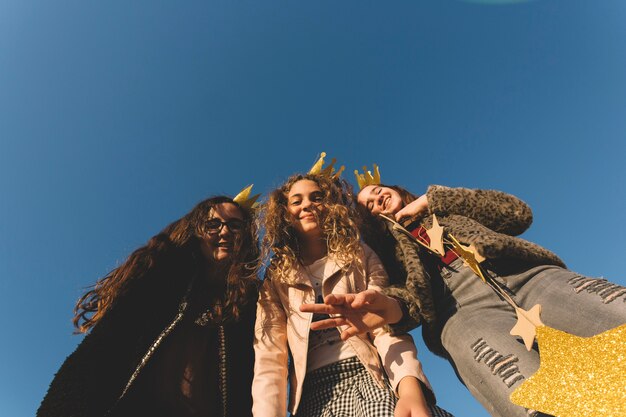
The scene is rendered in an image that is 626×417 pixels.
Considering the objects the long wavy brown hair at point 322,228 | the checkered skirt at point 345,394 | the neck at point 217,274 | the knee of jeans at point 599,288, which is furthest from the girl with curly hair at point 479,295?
the neck at point 217,274

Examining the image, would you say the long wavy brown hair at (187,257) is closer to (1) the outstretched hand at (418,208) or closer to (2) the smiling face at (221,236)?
(2) the smiling face at (221,236)

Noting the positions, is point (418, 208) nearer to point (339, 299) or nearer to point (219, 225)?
point (339, 299)

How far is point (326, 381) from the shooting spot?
7.61 ft

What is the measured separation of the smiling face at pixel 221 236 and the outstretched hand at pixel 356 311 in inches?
58.1

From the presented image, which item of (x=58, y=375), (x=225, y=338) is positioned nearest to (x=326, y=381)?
(x=225, y=338)

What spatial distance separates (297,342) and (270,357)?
20 centimetres

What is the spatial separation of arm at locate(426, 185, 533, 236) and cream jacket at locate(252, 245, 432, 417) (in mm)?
697

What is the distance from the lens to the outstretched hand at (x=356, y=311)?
77.7 inches

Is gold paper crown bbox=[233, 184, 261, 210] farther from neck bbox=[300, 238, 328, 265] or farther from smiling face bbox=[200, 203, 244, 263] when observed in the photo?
neck bbox=[300, 238, 328, 265]

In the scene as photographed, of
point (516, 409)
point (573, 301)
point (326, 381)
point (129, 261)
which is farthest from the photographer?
point (129, 261)

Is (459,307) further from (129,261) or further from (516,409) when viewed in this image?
(129,261)

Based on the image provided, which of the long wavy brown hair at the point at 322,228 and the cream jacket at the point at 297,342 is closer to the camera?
the cream jacket at the point at 297,342

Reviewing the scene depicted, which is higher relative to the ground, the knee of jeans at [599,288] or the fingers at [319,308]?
the fingers at [319,308]

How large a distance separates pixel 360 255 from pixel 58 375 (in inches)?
87.1
